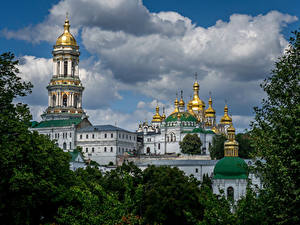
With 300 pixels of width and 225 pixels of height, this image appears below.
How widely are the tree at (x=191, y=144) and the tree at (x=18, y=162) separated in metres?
72.5

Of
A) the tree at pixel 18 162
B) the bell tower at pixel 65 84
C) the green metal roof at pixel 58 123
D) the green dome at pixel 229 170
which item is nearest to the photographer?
the tree at pixel 18 162

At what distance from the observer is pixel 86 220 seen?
27.3m

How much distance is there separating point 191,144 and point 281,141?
3188 inches

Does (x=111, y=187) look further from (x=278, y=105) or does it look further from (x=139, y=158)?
(x=139, y=158)

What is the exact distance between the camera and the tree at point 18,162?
1099 inches

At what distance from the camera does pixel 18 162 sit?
28.7 m

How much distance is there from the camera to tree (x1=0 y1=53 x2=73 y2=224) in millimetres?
27906

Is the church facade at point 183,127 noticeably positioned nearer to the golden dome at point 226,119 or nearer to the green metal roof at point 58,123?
the golden dome at point 226,119

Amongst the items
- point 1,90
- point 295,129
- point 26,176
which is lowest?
point 26,176

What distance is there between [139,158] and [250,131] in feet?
243

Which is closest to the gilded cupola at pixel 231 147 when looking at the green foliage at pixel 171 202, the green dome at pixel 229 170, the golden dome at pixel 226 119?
the green dome at pixel 229 170

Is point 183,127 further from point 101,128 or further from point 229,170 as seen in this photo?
point 229,170

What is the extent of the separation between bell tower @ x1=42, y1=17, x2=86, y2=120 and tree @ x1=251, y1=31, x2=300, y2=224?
94197mm

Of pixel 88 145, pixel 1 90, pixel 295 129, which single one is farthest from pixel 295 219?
pixel 88 145
